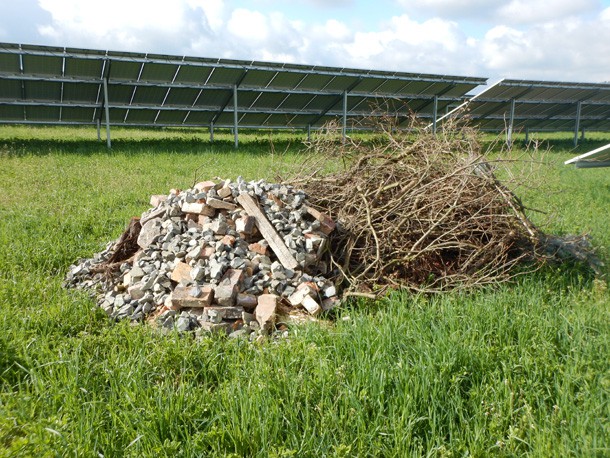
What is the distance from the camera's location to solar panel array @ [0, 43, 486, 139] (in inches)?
518

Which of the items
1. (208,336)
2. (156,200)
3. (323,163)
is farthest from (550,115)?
(208,336)

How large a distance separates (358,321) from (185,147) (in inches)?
456

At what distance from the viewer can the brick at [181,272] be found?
4.71 metres

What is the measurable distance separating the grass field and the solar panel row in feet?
26.0

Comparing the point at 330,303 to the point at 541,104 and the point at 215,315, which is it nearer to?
the point at 215,315

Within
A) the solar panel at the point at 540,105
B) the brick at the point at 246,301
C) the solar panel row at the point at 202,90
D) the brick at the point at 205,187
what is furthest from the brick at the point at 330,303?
the solar panel at the point at 540,105

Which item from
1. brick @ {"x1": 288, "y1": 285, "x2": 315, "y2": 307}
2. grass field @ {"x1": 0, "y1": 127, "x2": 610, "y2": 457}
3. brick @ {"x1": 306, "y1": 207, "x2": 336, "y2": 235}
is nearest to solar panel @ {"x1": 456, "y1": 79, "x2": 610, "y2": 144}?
brick @ {"x1": 306, "y1": 207, "x2": 336, "y2": 235}

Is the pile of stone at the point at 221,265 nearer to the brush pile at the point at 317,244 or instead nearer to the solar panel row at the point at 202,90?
the brush pile at the point at 317,244

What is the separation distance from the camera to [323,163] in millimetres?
6605

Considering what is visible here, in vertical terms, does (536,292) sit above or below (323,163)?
below

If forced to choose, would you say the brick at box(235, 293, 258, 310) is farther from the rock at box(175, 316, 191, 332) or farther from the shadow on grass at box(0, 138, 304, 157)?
the shadow on grass at box(0, 138, 304, 157)

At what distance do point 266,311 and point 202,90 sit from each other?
38.0 ft

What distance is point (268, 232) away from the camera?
513 centimetres

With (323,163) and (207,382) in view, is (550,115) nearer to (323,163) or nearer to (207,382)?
(323,163)
